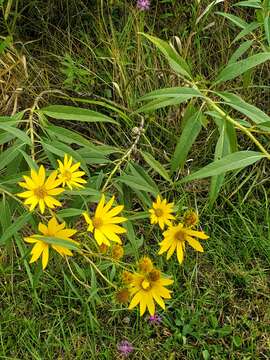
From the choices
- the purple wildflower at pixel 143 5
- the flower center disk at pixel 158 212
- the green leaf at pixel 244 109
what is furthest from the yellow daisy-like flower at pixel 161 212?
the purple wildflower at pixel 143 5

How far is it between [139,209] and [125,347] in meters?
0.37

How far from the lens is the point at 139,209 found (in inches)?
69.0

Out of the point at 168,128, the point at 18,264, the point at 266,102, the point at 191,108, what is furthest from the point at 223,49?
the point at 18,264

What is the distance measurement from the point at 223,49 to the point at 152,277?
1125 millimetres

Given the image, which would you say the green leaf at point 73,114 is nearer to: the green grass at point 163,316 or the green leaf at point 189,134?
the green leaf at point 189,134

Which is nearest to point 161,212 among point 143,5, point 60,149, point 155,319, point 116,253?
point 116,253

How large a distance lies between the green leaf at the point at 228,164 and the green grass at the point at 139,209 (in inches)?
13.8

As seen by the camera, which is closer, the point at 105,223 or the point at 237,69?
the point at 105,223

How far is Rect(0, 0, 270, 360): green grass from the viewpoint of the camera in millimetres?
1627

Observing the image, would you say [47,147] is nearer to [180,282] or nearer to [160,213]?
[160,213]

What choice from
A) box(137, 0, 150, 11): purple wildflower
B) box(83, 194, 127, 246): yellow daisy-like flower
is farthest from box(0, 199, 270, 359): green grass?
box(137, 0, 150, 11): purple wildflower

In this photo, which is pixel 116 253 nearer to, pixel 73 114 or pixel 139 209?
pixel 73 114

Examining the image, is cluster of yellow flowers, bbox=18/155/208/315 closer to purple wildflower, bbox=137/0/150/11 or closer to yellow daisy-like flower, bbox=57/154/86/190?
yellow daisy-like flower, bbox=57/154/86/190

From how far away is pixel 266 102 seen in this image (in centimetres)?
197
